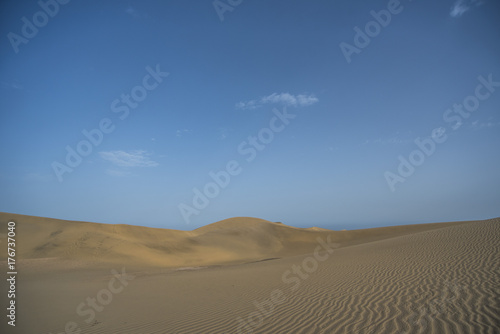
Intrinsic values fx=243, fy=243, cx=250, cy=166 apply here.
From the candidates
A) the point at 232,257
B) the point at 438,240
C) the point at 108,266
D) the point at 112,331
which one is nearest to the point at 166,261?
the point at 108,266

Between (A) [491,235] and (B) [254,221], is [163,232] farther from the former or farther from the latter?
(A) [491,235]
